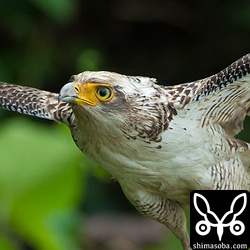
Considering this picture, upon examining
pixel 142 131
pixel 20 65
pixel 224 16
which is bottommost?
pixel 142 131

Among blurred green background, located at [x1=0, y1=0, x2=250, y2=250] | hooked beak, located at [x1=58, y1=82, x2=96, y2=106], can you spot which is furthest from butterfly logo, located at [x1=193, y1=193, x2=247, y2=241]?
blurred green background, located at [x1=0, y1=0, x2=250, y2=250]

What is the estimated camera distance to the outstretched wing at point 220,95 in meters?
2.84

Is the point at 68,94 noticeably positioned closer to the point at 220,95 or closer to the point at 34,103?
the point at 220,95

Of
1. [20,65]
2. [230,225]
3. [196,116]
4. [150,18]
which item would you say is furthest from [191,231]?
[150,18]

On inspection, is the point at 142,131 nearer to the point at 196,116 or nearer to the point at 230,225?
the point at 196,116

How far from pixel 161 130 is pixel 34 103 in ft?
2.75

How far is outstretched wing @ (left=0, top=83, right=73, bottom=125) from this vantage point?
325 centimetres

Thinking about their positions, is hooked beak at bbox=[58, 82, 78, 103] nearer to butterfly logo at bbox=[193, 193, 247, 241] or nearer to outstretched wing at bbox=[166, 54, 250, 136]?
outstretched wing at bbox=[166, 54, 250, 136]

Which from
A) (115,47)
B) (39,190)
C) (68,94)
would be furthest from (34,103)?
(115,47)

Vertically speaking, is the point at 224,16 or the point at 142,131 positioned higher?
the point at 224,16

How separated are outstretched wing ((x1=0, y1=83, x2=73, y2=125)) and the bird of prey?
0.05 ft

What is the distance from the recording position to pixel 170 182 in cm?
299

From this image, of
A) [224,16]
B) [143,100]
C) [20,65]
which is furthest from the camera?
[224,16]

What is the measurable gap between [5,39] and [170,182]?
12.9ft
